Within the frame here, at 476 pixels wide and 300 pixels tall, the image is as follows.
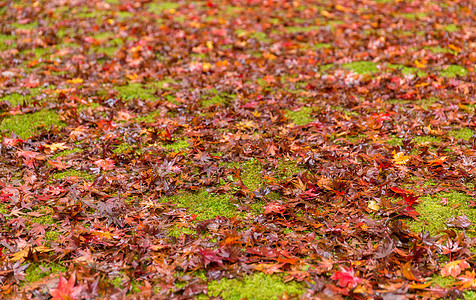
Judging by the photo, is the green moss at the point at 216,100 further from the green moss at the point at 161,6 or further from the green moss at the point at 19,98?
the green moss at the point at 161,6

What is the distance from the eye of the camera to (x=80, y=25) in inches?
307

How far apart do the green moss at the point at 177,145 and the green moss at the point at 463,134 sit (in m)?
3.00

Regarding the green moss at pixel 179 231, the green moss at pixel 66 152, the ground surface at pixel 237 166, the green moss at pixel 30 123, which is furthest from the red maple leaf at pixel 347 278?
the green moss at pixel 30 123

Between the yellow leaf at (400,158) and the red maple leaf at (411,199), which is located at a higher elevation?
the yellow leaf at (400,158)

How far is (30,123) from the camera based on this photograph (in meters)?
4.46

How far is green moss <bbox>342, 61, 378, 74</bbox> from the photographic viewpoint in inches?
235

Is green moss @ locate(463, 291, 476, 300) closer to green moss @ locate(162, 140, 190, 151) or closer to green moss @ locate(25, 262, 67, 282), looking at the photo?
green moss @ locate(25, 262, 67, 282)

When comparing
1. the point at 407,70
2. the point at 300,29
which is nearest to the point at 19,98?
the point at 300,29

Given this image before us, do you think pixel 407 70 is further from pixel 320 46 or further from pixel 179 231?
pixel 179 231

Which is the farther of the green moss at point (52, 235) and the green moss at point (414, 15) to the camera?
the green moss at point (414, 15)

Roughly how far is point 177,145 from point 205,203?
41.9 inches

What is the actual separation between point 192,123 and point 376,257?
8.85 ft

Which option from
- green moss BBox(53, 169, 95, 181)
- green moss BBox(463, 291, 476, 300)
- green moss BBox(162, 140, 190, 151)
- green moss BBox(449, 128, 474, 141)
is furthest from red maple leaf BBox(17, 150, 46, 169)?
green moss BBox(449, 128, 474, 141)

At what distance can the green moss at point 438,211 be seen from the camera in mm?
2920
